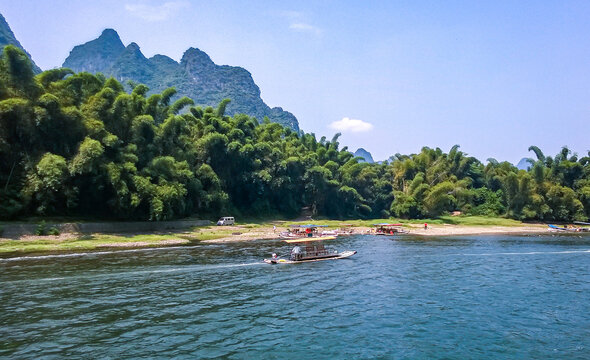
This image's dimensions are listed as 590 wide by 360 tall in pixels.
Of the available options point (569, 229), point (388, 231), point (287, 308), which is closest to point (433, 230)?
point (388, 231)

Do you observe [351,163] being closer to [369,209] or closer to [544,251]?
[369,209]

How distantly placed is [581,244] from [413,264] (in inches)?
1590

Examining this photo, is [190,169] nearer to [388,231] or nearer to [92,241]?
[92,241]

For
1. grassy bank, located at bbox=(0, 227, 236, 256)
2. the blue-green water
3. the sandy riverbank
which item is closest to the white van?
the sandy riverbank

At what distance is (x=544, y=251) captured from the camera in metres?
56.7

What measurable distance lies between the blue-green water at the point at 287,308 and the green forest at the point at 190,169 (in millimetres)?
16089

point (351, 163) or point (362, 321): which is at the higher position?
point (351, 163)

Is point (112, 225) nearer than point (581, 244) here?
Yes

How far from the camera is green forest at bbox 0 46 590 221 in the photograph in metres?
54.2

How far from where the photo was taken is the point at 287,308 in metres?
27.6

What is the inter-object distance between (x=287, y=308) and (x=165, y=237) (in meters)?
37.8

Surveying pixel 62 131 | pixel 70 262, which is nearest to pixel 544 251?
pixel 70 262

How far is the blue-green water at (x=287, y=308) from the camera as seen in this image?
809 inches

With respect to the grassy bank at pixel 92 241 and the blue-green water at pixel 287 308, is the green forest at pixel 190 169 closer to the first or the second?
the grassy bank at pixel 92 241
